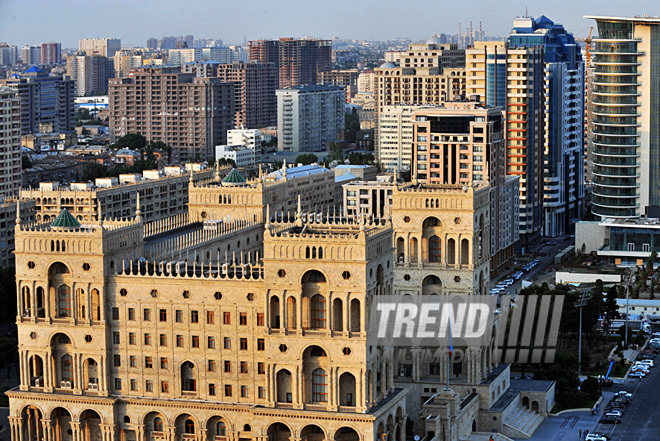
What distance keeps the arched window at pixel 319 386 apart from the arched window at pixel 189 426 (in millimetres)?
9388

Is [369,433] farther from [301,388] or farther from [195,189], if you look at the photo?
[195,189]

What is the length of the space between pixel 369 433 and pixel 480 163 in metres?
97.7

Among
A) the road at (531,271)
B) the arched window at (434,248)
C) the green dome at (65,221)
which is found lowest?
the road at (531,271)

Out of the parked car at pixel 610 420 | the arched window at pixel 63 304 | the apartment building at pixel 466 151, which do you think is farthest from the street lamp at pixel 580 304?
the arched window at pixel 63 304

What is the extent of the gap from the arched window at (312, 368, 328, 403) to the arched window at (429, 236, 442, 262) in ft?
72.6

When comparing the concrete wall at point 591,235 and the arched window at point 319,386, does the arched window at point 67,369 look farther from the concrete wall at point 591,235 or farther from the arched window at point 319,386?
the concrete wall at point 591,235

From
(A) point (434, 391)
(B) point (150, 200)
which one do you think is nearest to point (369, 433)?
Result: (A) point (434, 391)

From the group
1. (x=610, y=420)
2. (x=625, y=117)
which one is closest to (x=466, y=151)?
(x=625, y=117)

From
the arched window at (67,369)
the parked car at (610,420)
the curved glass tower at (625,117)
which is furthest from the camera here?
the curved glass tower at (625,117)

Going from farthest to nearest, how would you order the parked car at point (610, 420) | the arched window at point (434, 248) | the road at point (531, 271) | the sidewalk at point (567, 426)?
the road at point (531, 271)
the parked car at point (610, 420)
the sidewalk at point (567, 426)
the arched window at point (434, 248)

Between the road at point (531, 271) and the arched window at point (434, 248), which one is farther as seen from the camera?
the road at point (531, 271)

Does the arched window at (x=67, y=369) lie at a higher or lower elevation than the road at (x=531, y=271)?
higher

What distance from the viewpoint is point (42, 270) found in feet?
299

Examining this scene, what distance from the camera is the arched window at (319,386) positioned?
86.7m
